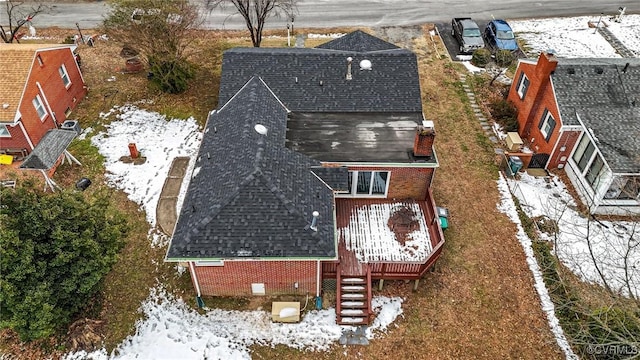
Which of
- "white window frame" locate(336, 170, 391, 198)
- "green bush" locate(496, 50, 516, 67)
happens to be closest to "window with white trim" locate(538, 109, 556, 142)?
"green bush" locate(496, 50, 516, 67)

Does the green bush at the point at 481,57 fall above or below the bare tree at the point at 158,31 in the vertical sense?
below

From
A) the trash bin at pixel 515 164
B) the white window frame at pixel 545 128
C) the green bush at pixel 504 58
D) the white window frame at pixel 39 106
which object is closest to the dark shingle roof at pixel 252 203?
the trash bin at pixel 515 164

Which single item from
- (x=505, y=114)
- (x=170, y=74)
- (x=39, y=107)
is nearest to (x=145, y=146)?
(x=170, y=74)

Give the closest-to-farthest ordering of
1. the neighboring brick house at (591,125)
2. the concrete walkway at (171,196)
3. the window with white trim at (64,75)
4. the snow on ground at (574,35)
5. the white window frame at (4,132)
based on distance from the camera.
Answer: the neighboring brick house at (591,125), the concrete walkway at (171,196), the white window frame at (4,132), the window with white trim at (64,75), the snow on ground at (574,35)

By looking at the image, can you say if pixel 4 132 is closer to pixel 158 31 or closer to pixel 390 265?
pixel 158 31

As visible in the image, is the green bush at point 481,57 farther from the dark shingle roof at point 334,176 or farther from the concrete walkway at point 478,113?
the dark shingle roof at point 334,176

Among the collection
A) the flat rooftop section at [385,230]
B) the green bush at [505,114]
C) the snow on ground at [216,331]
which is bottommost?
the snow on ground at [216,331]

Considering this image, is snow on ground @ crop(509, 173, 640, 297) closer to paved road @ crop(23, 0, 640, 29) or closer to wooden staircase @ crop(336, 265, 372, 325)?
wooden staircase @ crop(336, 265, 372, 325)
